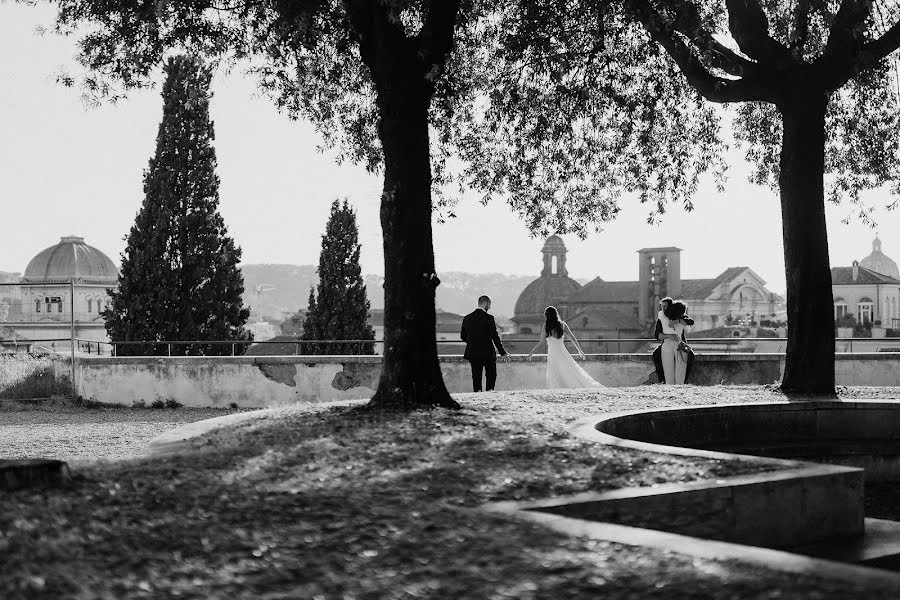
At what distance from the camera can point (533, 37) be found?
11734 millimetres

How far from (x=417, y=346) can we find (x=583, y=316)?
98.1m

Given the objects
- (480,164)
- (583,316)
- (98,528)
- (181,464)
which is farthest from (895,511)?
(583,316)

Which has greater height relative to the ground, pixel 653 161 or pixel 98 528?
pixel 653 161

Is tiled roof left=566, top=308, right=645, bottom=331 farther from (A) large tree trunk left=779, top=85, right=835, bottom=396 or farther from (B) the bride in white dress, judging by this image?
(A) large tree trunk left=779, top=85, right=835, bottom=396

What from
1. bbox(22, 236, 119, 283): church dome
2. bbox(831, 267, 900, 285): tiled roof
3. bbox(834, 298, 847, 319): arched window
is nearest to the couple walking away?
bbox(22, 236, 119, 283): church dome

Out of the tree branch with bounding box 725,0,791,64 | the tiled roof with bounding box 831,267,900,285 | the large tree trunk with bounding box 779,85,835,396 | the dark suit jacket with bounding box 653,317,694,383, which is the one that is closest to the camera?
the large tree trunk with bounding box 779,85,835,396

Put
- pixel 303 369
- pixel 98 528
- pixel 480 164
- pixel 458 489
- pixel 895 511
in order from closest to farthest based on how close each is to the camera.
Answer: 1. pixel 98 528
2. pixel 458 489
3. pixel 895 511
4. pixel 480 164
5. pixel 303 369

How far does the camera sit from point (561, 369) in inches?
581

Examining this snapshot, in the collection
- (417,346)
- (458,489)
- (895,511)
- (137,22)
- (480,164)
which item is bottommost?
(895,511)

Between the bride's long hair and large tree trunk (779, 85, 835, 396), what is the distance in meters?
3.86

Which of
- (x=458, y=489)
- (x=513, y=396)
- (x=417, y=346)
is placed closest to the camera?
(x=458, y=489)

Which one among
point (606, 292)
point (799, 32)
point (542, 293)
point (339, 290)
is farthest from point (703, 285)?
point (799, 32)

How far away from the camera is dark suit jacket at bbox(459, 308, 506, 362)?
13758mm

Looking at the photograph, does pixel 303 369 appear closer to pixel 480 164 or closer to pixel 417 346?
pixel 480 164
